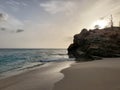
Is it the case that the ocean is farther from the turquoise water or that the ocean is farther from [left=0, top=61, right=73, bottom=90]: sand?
[left=0, top=61, right=73, bottom=90]: sand

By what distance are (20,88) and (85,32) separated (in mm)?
41750

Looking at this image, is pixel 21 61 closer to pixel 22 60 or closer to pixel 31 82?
pixel 22 60

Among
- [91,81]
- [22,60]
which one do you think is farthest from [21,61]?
[91,81]

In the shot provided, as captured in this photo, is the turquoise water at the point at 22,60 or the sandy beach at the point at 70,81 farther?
the turquoise water at the point at 22,60

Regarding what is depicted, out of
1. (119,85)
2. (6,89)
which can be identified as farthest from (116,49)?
(6,89)

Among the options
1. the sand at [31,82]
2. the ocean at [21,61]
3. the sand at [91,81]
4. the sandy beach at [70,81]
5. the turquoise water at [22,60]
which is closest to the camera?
the sand at [91,81]

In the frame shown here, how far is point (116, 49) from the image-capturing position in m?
34.0

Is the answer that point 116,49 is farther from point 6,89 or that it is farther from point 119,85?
point 6,89

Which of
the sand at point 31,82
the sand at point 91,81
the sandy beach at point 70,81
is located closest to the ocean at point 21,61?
the sand at point 31,82

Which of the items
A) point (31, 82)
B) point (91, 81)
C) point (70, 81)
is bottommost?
point (31, 82)

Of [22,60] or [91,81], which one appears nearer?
[91,81]

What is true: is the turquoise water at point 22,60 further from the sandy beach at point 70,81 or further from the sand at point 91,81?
the sand at point 91,81

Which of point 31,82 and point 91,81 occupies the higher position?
point 91,81

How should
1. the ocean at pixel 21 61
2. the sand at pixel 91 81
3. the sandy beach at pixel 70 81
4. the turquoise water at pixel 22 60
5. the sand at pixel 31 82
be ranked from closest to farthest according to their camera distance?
the sand at pixel 91 81
the sandy beach at pixel 70 81
the sand at pixel 31 82
the ocean at pixel 21 61
the turquoise water at pixel 22 60
